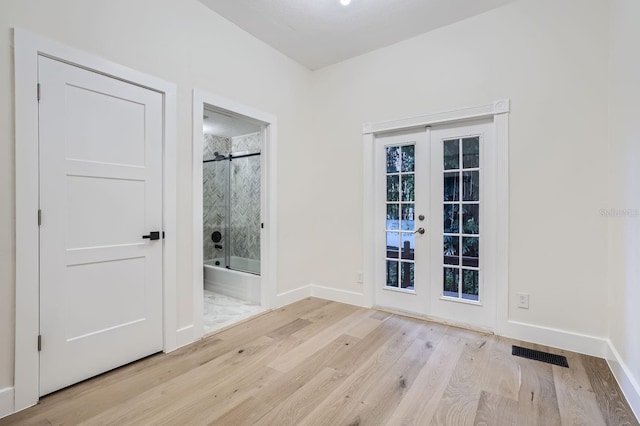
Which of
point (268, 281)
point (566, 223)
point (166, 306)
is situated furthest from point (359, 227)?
point (166, 306)

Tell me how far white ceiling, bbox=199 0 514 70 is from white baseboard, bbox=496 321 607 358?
9.37ft

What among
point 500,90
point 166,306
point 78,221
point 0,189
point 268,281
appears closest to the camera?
point 0,189

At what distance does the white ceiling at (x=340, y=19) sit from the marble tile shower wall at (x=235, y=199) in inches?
87.4

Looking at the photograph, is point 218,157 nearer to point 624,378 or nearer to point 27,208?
point 27,208

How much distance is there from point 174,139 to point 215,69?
840mm

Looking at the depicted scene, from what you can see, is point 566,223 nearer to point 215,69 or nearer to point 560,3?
point 560,3

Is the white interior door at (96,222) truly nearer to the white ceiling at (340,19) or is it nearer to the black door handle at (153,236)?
the black door handle at (153,236)

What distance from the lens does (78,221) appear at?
2.03m

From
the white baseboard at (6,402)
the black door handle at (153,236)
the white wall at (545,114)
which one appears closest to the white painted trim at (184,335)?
the black door handle at (153,236)

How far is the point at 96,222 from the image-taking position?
211 cm

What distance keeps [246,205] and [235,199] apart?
311 millimetres

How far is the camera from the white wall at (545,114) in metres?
2.42

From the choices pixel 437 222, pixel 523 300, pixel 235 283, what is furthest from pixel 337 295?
pixel 523 300

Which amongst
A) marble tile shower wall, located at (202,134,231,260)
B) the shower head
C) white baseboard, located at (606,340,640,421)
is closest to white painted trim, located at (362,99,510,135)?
white baseboard, located at (606,340,640,421)
